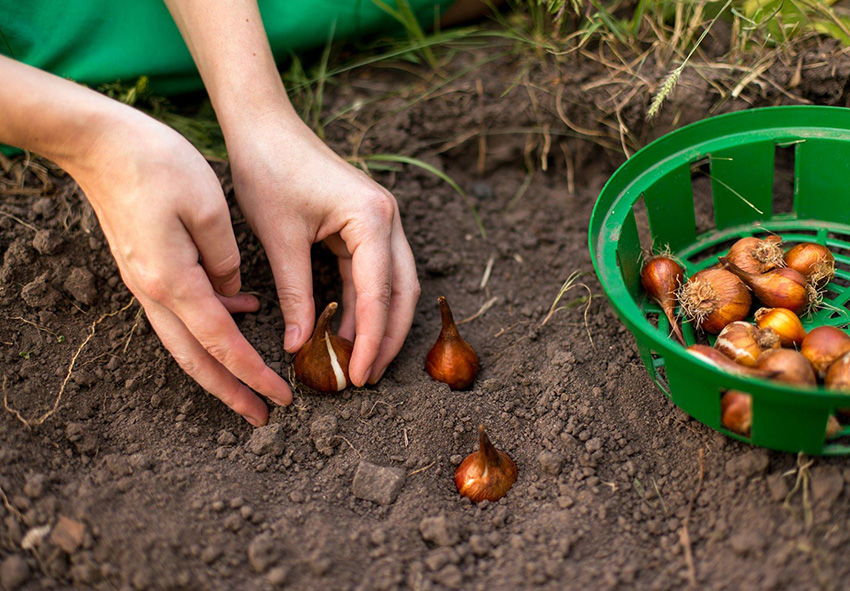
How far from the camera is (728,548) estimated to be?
119 centimetres

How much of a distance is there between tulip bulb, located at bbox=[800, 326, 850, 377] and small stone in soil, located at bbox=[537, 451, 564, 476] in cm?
52

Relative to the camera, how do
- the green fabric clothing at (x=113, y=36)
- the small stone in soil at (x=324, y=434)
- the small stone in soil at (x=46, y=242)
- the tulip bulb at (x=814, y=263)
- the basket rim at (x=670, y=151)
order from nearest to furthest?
the basket rim at (x=670, y=151) < the small stone in soil at (x=324, y=434) < the tulip bulb at (x=814, y=263) < the small stone in soil at (x=46, y=242) < the green fabric clothing at (x=113, y=36)

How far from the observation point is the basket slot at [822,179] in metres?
1.58

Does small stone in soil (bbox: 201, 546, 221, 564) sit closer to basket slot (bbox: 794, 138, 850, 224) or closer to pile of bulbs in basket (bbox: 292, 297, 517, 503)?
pile of bulbs in basket (bbox: 292, 297, 517, 503)

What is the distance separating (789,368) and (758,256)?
43 cm

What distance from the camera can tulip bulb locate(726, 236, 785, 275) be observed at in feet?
5.17

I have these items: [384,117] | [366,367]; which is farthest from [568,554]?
[384,117]

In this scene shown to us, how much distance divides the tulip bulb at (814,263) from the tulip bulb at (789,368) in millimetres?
356

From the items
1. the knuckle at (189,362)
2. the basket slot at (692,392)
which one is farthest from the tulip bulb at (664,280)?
the knuckle at (189,362)

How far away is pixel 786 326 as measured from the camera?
4.69ft

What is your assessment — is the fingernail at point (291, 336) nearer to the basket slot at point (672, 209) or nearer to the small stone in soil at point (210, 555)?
the small stone in soil at point (210, 555)

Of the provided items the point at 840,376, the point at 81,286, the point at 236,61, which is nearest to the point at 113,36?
the point at 236,61

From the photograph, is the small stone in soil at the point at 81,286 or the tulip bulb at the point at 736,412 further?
the small stone in soil at the point at 81,286

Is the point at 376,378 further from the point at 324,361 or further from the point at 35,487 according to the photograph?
the point at 35,487
